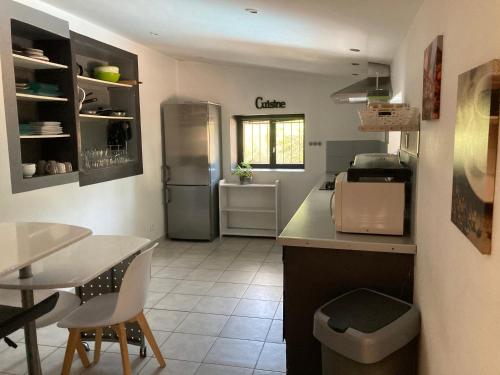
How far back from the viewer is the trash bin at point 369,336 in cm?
168

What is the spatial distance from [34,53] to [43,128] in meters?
0.59

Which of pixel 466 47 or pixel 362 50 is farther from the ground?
pixel 362 50

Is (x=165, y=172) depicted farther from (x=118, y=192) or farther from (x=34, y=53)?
(x=34, y=53)

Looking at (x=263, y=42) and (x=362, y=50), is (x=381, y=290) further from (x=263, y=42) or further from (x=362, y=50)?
(x=263, y=42)

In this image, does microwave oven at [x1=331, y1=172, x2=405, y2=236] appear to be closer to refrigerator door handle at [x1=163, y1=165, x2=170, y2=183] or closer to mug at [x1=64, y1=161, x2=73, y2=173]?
mug at [x1=64, y1=161, x2=73, y2=173]

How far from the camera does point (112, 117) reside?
4305 mm

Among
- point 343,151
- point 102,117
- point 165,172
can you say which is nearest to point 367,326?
point 102,117

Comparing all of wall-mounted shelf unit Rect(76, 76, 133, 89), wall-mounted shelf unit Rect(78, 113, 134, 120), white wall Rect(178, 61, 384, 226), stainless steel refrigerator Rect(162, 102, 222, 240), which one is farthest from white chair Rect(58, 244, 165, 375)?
white wall Rect(178, 61, 384, 226)

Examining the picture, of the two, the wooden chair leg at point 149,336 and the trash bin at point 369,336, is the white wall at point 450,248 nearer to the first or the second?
the trash bin at point 369,336

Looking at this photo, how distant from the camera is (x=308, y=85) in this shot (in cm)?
558

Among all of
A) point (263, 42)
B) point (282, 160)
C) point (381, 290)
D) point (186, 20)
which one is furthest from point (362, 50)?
point (282, 160)

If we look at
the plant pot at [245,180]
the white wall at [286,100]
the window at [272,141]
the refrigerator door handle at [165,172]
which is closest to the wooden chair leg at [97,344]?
the refrigerator door handle at [165,172]

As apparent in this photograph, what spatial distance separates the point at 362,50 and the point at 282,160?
9.03ft

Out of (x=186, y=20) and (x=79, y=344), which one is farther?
(x=186, y=20)
